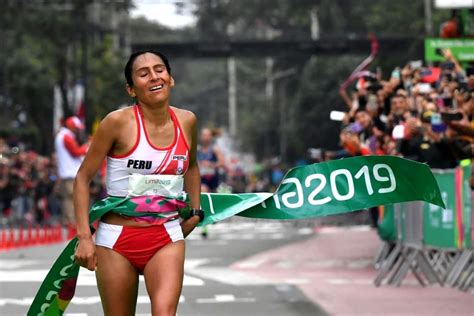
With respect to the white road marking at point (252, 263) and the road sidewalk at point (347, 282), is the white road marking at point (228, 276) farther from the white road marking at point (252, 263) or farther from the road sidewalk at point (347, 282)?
the white road marking at point (252, 263)

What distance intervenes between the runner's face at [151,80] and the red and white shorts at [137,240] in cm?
66

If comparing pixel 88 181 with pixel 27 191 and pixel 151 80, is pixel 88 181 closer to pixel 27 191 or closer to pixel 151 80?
pixel 151 80

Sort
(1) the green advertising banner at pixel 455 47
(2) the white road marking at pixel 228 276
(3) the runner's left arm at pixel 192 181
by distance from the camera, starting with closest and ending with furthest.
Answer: (3) the runner's left arm at pixel 192 181 → (2) the white road marking at pixel 228 276 → (1) the green advertising banner at pixel 455 47

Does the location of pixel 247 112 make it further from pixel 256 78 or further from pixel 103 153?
pixel 103 153

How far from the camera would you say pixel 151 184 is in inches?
351

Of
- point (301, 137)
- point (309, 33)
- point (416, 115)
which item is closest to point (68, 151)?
point (416, 115)

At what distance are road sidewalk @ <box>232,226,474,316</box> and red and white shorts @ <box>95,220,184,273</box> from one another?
5.25 m

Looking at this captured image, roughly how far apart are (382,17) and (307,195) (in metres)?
64.1

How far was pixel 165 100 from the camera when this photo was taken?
29.3 feet

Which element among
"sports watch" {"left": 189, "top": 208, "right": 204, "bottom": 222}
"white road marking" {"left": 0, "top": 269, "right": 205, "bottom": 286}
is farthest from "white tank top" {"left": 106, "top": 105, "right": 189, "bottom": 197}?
"white road marking" {"left": 0, "top": 269, "right": 205, "bottom": 286}

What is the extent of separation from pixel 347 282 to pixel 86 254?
957 centimetres

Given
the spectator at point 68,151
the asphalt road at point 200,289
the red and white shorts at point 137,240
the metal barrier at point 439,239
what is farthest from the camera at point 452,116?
the spectator at point 68,151

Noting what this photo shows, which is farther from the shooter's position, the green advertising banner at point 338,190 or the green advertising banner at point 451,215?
the green advertising banner at point 451,215

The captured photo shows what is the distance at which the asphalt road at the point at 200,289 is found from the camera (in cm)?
1431
